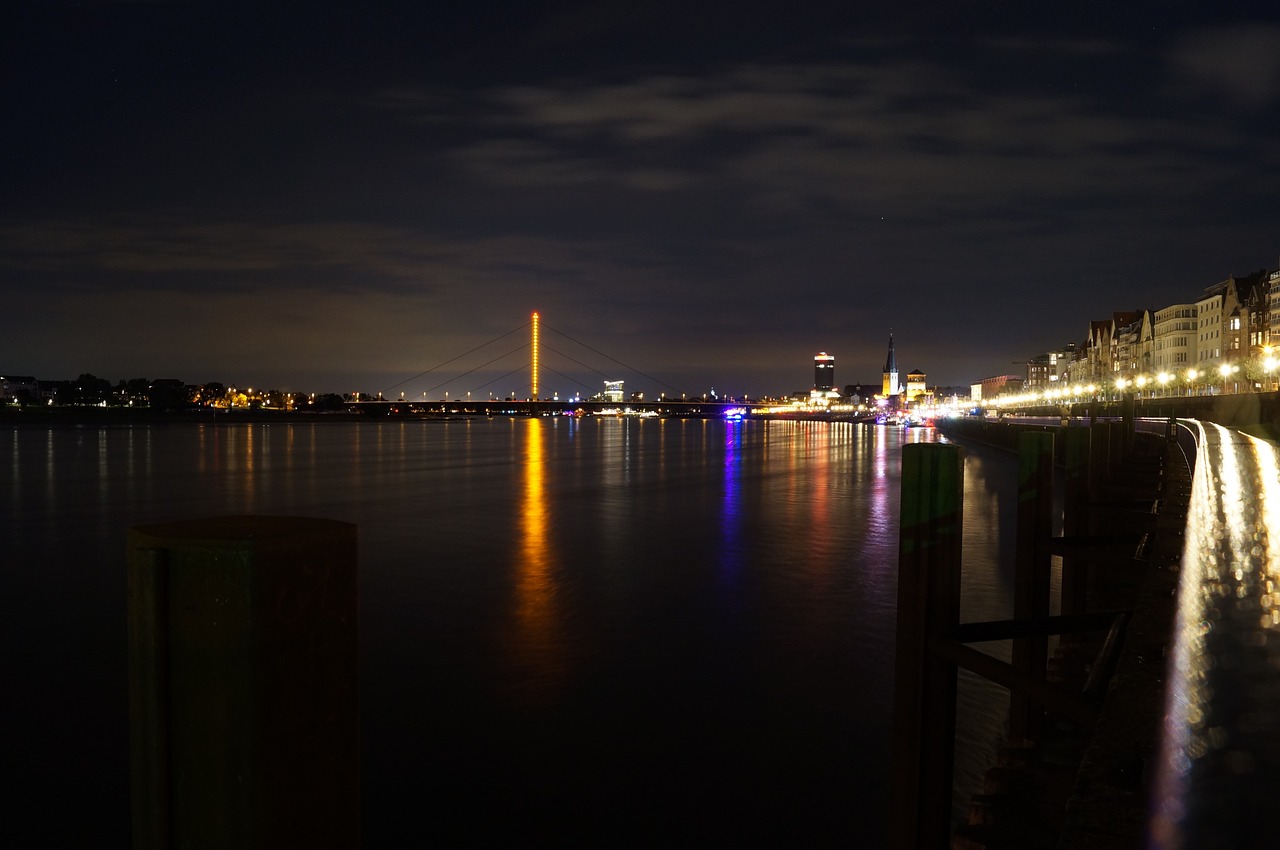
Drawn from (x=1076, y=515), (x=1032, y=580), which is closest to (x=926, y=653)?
(x=1032, y=580)

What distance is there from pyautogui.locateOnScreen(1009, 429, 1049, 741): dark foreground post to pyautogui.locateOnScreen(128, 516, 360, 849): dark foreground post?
23.0 ft

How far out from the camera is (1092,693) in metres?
4.30

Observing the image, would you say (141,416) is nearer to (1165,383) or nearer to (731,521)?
(1165,383)

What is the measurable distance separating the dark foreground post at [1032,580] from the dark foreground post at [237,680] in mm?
7007

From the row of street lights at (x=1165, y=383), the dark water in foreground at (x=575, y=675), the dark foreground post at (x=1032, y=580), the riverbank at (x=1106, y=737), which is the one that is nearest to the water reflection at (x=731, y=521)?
the dark water in foreground at (x=575, y=675)

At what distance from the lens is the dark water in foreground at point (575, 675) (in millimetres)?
7176

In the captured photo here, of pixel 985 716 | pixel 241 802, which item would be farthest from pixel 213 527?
pixel 985 716

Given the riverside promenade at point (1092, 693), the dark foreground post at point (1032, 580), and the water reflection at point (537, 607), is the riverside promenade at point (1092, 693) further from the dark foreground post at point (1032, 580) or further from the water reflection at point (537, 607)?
the water reflection at point (537, 607)

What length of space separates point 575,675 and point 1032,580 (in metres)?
5.23

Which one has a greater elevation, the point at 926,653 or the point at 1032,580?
the point at 926,653

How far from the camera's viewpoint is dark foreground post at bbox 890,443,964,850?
4.79 meters

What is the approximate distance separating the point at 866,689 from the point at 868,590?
18.0ft

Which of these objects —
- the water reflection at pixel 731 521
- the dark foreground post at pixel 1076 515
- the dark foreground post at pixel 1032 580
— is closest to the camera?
the dark foreground post at pixel 1032 580

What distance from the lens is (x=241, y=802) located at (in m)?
1.81
